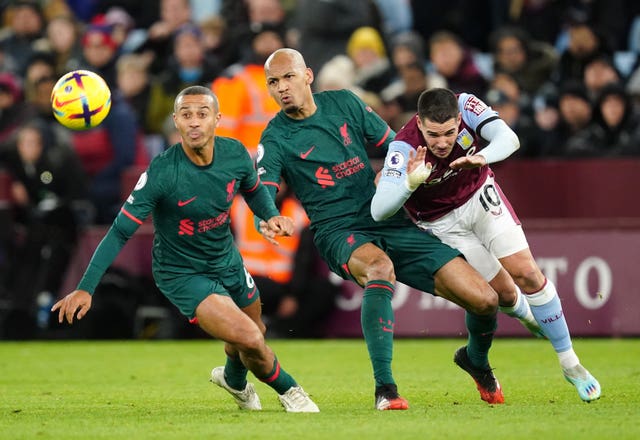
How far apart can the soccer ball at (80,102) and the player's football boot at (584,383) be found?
Result: 3.75 metres

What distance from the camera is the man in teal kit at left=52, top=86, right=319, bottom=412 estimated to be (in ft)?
27.5

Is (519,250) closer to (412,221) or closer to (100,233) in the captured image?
(412,221)

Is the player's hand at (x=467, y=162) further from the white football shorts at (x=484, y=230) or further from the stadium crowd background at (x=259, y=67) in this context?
the stadium crowd background at (x=259, y=67)

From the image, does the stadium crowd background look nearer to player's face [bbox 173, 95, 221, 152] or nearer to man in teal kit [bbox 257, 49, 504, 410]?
man in teal kit [bbox 257, 49, 504, 410]

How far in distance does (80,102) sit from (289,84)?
1.59 metres

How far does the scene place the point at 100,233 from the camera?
50.8ft

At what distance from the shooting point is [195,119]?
28.0 ft

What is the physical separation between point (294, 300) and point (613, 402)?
21.3 ft

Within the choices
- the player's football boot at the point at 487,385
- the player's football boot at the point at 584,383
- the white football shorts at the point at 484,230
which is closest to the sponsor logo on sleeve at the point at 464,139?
the white football shorts at the point at 484,230

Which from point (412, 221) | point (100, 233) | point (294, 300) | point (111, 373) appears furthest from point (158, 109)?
point (412, 221)

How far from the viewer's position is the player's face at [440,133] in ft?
28.2

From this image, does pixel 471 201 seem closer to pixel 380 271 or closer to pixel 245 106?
pixel 380 271

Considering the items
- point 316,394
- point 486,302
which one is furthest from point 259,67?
point 486,302

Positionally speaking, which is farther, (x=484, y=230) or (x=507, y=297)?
(x=507, y=297)
